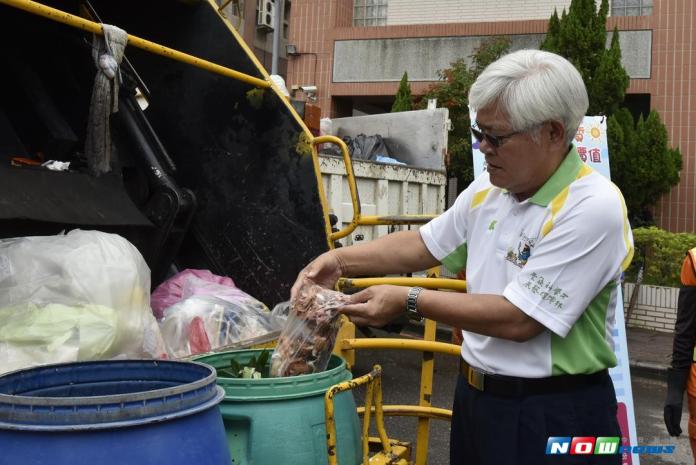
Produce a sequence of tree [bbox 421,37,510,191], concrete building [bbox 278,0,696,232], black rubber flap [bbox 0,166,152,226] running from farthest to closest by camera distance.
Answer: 1. concrete building [bbox 278,0,696,232]
2. tree [bbox 421,37,510,191]
3. black rubber flap [bbox 0,166,152,226]

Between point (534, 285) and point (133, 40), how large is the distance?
203cm

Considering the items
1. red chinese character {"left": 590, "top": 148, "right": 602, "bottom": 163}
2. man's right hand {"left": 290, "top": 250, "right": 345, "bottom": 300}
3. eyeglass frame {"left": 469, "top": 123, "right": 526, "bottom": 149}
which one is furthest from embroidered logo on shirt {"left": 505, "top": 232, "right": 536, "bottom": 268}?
red chinese character {"left": 590, "top": 148, "right": 602, "bottom": 163}

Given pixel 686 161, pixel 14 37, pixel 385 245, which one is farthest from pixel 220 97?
Result: pixel 686 161

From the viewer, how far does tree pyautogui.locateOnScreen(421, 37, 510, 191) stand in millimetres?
10953

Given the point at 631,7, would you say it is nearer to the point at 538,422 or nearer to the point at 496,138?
the point at 496,138

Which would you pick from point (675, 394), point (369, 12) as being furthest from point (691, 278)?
point (369, 12)

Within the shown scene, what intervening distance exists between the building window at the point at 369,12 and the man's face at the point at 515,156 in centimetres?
1349

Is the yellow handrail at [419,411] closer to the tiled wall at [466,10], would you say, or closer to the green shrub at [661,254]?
the green shrub at [661,254]

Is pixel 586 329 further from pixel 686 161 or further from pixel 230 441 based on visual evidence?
pixel 686 161

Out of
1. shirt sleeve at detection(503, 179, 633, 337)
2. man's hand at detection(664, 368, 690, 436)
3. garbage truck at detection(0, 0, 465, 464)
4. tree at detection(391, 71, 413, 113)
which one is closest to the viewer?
shirt sleeve at detection(503, 179, 633, 337)

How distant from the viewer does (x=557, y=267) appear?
158 centimetres

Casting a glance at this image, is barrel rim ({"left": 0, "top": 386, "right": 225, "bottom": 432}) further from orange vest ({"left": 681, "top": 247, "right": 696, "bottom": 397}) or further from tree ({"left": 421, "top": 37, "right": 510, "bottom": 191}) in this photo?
tree ({"left": 421, "top": 37, "right": 510, "bottom": 191})

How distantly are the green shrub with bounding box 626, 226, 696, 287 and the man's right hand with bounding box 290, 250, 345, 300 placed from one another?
22.5 ft

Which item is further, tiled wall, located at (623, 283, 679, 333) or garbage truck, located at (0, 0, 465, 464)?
tiled wall, located at (623, 283, 679, 333)
